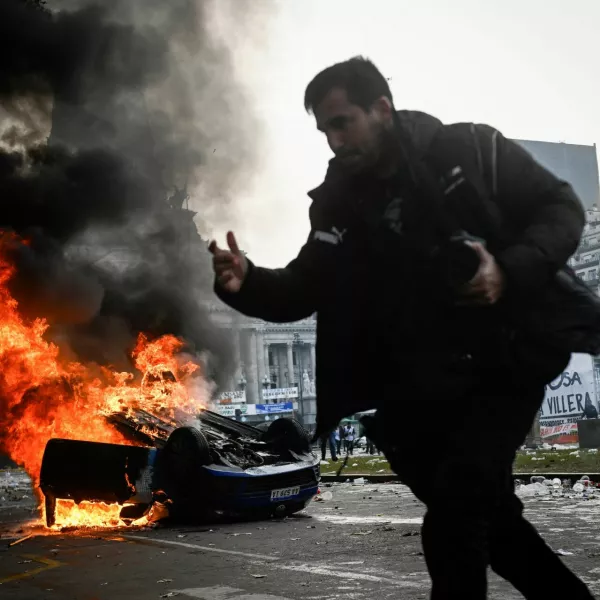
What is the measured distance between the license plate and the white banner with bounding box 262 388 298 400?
7900cm

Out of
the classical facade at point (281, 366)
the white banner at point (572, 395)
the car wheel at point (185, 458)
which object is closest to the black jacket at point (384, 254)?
the car wheel at point (185, 458)

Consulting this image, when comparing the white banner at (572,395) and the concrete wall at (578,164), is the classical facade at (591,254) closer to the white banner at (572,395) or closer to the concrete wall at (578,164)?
the concrete wall at (578,164)

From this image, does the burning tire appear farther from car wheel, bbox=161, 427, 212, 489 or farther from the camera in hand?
the camera in hand

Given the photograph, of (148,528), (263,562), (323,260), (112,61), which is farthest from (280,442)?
(112,61)

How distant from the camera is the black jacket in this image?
2.46 metres

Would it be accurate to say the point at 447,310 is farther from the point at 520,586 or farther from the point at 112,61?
the point at 112,61

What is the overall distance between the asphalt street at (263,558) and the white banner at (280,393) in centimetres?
7997

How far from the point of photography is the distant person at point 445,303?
2422mm

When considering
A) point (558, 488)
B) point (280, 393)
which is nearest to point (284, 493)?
point (558, 488)

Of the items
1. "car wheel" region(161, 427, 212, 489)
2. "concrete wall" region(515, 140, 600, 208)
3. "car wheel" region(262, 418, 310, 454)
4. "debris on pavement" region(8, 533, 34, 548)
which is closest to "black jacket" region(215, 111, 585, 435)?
"debris on pavement" region(8, 533, 34, 548)

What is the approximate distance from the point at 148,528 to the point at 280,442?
200 cm

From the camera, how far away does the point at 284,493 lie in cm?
1023

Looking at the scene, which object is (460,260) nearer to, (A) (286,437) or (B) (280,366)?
(A) (286,437)

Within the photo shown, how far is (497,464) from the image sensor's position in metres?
2.47
